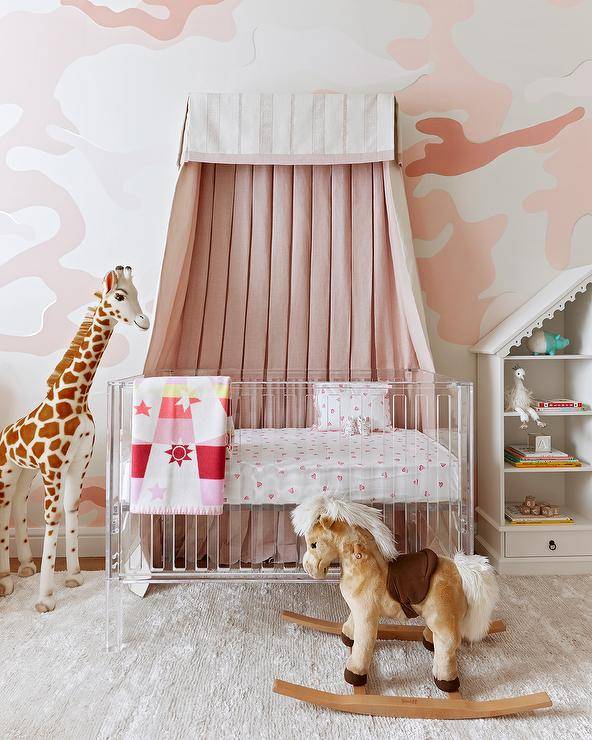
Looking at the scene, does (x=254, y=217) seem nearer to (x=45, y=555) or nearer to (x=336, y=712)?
(x=45, y=555)

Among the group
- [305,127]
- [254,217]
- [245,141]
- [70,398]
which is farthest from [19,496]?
[305,127]

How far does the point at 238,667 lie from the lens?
5.87 feet

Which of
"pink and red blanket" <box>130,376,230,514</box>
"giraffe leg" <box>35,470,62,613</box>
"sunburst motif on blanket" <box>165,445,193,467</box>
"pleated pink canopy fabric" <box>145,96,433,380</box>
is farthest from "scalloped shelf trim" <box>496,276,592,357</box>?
"giraffe leg" <box>35,470,62,613</box>

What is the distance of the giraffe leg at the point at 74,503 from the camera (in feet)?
7.82

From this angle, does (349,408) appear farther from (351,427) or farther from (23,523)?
(23,523)

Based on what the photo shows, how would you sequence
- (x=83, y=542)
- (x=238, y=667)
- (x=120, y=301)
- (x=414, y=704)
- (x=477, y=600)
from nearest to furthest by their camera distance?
(x=414, y=704) < (x=477, y=600) < (x=238, y=667) < (x=120, y=301) < (x=83, y=542)

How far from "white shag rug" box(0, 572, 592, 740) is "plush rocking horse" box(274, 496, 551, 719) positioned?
4cm

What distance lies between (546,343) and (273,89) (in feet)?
5.99

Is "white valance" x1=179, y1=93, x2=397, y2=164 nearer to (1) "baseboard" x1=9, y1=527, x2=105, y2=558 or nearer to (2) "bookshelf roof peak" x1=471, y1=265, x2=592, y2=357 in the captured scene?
(2) "bookshelf roof peak" x1=471, y1=265, x2=592, y2=357

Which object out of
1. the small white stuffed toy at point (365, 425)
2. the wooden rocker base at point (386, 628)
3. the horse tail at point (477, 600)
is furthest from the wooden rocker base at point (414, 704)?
the small white stuffed toy at point (365, 425)

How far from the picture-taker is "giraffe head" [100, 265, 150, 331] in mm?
2213

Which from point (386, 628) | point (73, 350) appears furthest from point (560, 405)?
point (73, 350)

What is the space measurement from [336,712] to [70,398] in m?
1.51

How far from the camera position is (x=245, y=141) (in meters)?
2.55
